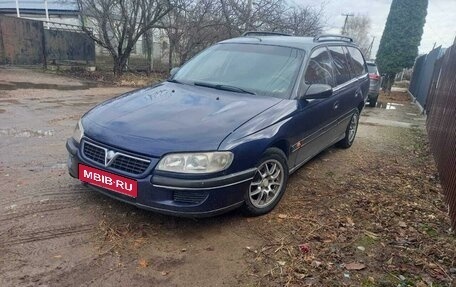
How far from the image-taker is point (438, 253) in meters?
3.23

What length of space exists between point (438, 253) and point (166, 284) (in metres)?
2.33

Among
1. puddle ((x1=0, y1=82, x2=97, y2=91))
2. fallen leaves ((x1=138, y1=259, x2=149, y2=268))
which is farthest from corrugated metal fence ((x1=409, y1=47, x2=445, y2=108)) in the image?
fallen leaves ((x1=138, y1=259, x2=149, y2=268))

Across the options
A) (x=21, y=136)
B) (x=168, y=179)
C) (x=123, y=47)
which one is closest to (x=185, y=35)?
(x=123, y=47)

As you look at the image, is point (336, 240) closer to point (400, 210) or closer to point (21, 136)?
point (400, 210)

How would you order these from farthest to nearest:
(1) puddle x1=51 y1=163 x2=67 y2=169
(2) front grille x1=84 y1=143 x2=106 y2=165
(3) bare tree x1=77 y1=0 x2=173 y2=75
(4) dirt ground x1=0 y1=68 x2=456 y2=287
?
(3) bare tree x1=77 y1=0 x2=173 y2=75, (1) puddle x1=51 y1=163 x2=67 y2=169, (2) front grille x1=84 y1=143 x2=106 y2=165, (4) dirt ground x1=0 y1=68 x2=456 y2=287

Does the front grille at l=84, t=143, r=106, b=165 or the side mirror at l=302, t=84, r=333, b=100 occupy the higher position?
the side mirror at l=302, t=84, r=333, b=100

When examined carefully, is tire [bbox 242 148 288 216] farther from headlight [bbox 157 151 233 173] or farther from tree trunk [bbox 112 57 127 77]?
tree trunk [bbox 112 57 127 77]

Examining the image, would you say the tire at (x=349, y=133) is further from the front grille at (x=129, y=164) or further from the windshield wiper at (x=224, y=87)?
the front grille at (x=129, y=164)

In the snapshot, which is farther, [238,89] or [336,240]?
[238,89]

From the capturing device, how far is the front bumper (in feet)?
9.80

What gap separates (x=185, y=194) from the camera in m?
3.04

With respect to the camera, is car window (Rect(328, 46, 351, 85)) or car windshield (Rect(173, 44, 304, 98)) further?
car window (Rect(328, 46, 351, 85))

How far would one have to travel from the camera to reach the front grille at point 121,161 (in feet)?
9.98

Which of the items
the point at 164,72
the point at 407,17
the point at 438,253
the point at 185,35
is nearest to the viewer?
the point at 438,253
